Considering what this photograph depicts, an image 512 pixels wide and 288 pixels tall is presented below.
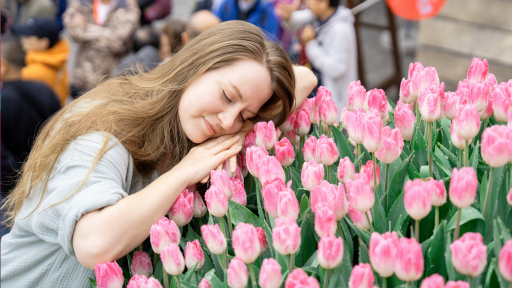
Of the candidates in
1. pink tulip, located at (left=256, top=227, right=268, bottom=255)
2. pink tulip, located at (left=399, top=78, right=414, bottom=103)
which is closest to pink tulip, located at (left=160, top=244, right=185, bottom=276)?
pink tulip, located at (left=256, top=227, right=268, bottom=255)

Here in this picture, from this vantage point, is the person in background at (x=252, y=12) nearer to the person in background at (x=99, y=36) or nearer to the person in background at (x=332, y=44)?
the person in background at (x=332, y=44)

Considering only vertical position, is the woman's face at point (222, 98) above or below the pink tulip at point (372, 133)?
below

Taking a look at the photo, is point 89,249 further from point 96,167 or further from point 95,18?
point 95,18

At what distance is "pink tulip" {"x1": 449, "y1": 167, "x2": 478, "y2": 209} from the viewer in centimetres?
62

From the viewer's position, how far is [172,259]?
73 centimetres

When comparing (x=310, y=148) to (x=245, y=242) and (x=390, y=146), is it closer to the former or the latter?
(x=390, y=146)

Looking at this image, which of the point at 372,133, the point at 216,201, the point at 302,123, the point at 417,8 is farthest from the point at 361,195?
the point at 417,8

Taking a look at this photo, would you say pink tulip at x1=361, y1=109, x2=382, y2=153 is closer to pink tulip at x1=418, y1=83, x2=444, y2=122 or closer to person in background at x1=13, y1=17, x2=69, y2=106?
pink tulip at x1=418, y1=83, x2=444, y2=122

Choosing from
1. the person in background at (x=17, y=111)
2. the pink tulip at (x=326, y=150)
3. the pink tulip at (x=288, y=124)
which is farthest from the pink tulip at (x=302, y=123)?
the person in background at (x=17, y=111)

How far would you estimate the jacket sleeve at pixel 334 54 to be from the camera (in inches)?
126

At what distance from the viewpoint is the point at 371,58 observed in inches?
235

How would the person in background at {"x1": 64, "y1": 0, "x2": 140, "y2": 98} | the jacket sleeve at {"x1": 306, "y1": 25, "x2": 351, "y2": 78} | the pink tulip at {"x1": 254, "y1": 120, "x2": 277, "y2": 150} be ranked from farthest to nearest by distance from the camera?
1. the person in background at {"x1": 64, "y1": 0, "x2": 140, "y2": 98}
2. the jacket sleeve at {"x1": 306, "y1": 25, "x2": 351, "y2": 78}
3. the pink tulip at {"x1": 254, "y1": 120, "x2": 277, "y2": 150}

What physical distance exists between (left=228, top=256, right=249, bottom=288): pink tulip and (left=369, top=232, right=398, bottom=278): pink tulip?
18 cm

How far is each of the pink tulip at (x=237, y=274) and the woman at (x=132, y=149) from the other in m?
0.33
